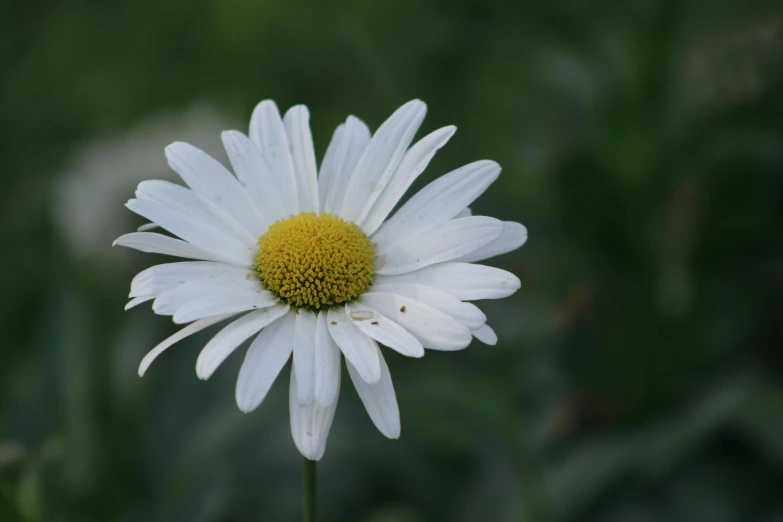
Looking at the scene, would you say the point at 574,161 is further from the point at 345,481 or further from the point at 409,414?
the point at 345,481

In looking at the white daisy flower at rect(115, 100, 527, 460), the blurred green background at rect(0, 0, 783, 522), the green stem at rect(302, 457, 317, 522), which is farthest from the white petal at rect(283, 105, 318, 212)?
the blurred green background at rect(0, 0, 783, 522)

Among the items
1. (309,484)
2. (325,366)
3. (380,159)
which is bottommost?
(309,484)

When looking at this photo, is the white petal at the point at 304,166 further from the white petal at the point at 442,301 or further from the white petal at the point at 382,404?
the white petal at the point at 382,404

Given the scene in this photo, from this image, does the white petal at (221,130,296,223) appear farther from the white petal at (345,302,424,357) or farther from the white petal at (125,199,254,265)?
the white petal at (345,302,424,357)

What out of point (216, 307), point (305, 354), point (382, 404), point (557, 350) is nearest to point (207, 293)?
point (216, 307)

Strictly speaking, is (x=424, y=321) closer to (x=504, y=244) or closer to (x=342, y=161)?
(x=504, y=244)

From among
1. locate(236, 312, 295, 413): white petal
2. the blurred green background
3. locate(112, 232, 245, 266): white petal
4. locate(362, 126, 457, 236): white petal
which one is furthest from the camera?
the blurred green background

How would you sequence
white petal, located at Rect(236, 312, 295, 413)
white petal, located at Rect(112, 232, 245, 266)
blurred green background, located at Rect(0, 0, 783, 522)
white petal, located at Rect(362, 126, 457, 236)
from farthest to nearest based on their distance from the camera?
blurred green background, located at Rect(0, 0, 783, 522) → white petal, located at Rect(362, 126, 457, 236) → white petal, located at Rect(112, 232, 245, 266) → white petal, located at Rect(236, 312, 295, 413)
